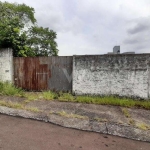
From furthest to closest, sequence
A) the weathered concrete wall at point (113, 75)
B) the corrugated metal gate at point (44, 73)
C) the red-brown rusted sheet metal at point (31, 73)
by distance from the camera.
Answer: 1. the red-brown rusted sheet metal at point (31, 73)
2. the corrugated metal gate at point (44, 73)
3. the weathered concrete wall at point (113, 75)

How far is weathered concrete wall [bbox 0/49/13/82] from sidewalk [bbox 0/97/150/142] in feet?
8.28

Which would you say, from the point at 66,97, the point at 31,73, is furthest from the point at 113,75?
the point at 31,73

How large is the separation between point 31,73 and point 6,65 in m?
1.25

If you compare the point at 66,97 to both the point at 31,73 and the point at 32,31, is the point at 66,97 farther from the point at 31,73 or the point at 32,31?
the point at 32,31

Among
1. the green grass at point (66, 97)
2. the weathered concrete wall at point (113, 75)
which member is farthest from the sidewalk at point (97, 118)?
the weathered concrete wall at point (113, 75)

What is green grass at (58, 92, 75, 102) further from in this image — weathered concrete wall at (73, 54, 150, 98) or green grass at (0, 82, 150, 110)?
weathered concrete wall at (73, 54, 150, 98)

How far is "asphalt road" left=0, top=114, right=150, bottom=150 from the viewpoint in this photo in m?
3.30

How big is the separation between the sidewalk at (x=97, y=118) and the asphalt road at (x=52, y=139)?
0.84 feet

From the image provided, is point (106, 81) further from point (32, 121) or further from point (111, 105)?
point (32, 121)

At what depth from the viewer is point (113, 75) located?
7.17 m

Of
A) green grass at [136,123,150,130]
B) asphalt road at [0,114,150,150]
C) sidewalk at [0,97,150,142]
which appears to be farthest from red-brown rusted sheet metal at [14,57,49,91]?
green grass at [136,123,150,130]

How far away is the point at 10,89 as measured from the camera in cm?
742

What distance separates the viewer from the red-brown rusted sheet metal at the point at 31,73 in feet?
25.8

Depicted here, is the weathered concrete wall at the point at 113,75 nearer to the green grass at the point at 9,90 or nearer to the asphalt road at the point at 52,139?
the green grass at the point at 9,90
